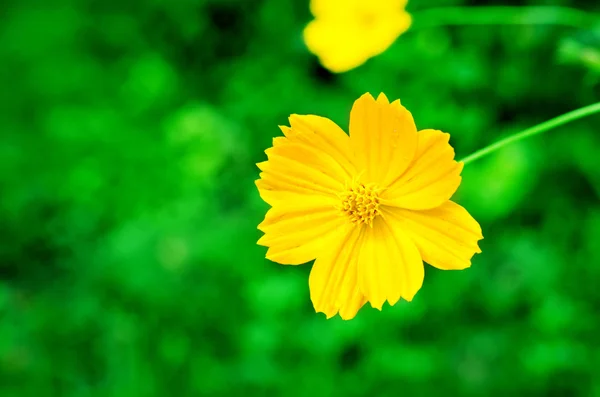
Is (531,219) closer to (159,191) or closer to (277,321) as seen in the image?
(277,321)

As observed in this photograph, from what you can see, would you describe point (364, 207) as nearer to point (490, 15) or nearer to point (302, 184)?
point (302, 184)

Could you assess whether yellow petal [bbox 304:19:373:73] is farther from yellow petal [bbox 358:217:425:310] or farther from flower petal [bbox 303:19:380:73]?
yellow petal [bbox 358:217:425:310]

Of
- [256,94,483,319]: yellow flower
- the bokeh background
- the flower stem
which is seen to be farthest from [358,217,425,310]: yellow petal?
the flower stem

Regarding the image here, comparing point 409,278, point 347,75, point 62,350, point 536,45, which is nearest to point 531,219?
point 536,45

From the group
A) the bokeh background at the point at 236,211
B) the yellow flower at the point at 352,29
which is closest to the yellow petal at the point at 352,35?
the yellow flower at the point at 352,29

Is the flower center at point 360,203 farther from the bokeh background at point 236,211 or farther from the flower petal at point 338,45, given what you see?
the flower petal at point 338,45

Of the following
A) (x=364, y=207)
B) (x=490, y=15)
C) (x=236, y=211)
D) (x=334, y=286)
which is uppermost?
(x=490, y=15)

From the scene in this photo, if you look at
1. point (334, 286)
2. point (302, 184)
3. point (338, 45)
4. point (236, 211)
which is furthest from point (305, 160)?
point (236, 211)
